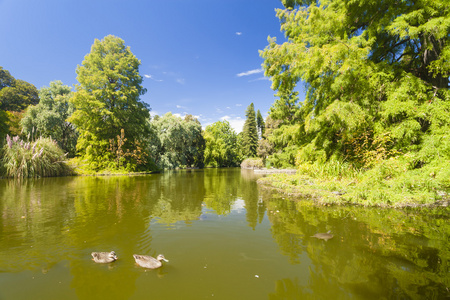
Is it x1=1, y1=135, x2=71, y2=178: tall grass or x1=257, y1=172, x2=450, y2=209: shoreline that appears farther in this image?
x1=1, y1=135, x2=71, y2=178: tall grass

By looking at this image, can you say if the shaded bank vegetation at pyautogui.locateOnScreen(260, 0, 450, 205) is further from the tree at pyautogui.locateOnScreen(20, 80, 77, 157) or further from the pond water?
the tree at pyautogui.locateOnScreen(20, 80, 77, 157)

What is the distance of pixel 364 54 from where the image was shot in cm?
912

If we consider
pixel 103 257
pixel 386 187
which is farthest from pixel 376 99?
pixel 103 257

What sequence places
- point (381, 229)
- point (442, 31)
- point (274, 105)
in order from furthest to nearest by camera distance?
1. point (274, 105)
2. point (442, 31)
3. point (381, 229)

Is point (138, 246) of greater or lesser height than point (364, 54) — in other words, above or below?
below

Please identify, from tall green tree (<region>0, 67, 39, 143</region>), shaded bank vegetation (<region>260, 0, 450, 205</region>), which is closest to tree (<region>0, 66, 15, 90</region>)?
tall green tree (<region>0, 67, 39, 143</region>)

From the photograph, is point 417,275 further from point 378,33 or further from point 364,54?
point 378,33

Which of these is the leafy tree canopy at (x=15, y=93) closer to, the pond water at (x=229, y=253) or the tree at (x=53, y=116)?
the tree at (x=53, y=116)

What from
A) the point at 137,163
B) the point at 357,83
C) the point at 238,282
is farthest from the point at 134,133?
the point at 238,282

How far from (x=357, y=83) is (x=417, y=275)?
→ 30.0 feet

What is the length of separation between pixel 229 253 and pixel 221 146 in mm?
48606

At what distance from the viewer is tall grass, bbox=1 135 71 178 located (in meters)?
16.3

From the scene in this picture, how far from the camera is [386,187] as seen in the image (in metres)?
7.61

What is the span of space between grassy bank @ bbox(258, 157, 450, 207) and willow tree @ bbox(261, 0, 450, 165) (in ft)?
2.46
